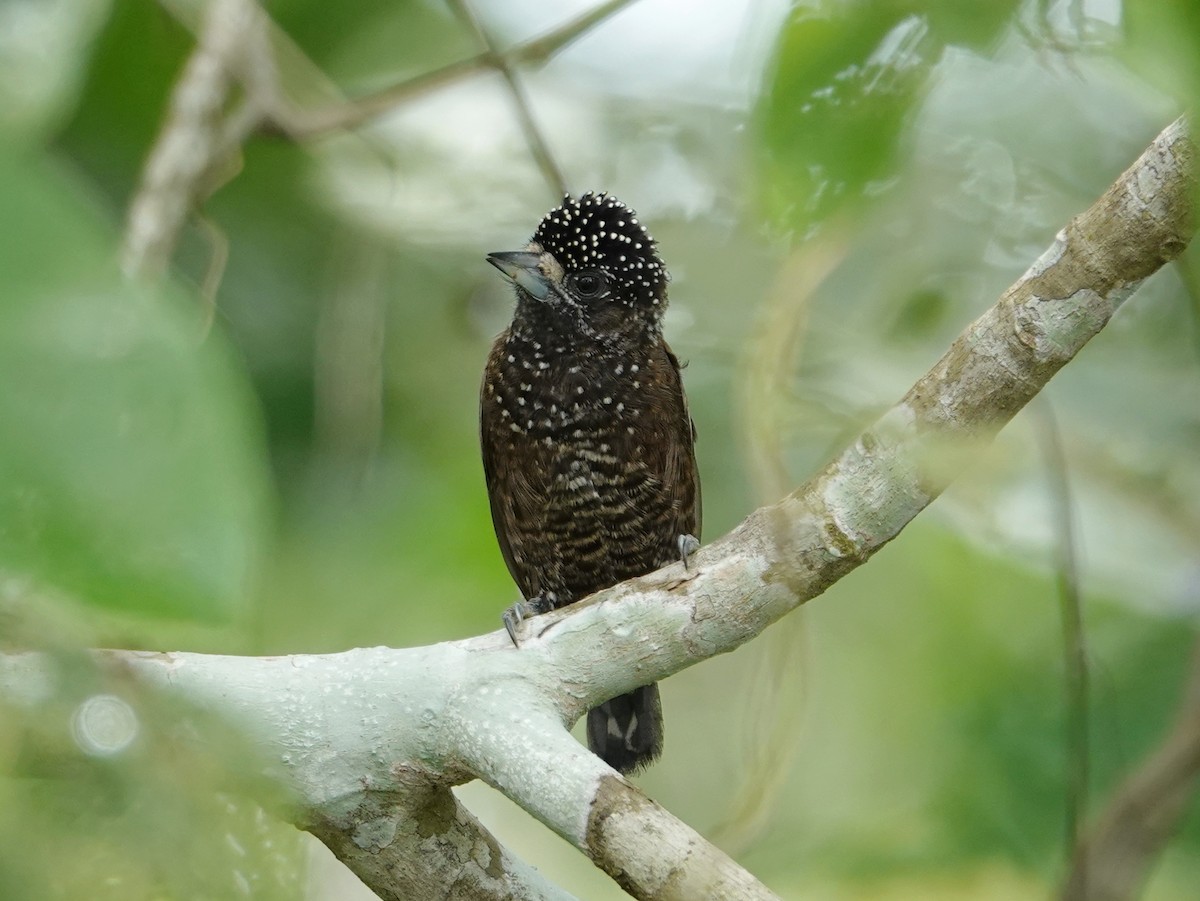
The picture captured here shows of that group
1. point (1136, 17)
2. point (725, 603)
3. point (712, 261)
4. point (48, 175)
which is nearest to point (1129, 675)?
point (712, 261)

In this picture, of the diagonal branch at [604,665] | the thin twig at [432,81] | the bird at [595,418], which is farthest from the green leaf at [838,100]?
the bird at [595,418]

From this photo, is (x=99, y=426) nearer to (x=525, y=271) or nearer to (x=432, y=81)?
(x=432, y=81)

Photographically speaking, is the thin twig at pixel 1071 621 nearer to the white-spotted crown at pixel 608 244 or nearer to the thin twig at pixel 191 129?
the white-spotted crown at pixel 608 244

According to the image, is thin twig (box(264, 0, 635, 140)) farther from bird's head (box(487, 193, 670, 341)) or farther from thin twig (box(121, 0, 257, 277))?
bird's head (box(487, 193, 670, 341))

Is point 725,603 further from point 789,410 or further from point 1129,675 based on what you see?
point 1129,675

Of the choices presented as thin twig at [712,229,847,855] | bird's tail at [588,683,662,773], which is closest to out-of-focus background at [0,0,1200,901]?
thin twig at [712,229,847,855]

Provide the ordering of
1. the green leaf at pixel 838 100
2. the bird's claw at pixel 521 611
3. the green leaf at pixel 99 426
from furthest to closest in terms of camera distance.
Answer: the bird's claw at pixel 521 611 < the green leaf at pixel 838 100 < the green leaf at pixel 99 426

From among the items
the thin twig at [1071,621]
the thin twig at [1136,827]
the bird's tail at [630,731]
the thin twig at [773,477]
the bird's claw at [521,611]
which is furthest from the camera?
the bird's tail at [630,731]
